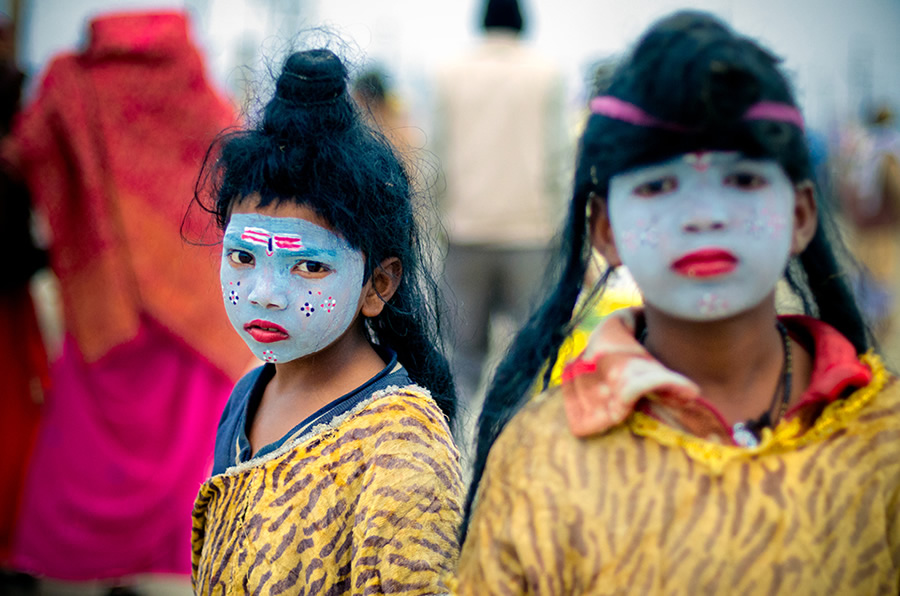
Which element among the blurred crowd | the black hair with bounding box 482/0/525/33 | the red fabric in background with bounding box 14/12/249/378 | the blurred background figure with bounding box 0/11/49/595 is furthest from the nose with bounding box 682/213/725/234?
the black hair with bounding box 482/0/525/33

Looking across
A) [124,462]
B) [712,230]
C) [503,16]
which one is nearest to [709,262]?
[712,230]

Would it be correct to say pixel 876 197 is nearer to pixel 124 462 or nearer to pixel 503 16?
pixel 503 16

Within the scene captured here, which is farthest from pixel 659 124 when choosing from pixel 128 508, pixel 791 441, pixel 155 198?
pixel 128 508

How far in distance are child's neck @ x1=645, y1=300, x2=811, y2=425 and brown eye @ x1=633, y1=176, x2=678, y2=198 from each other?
0.20 meters

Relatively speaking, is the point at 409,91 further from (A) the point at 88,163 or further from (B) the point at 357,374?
(B) the point at 357,374

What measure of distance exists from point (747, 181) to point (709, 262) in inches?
5.3

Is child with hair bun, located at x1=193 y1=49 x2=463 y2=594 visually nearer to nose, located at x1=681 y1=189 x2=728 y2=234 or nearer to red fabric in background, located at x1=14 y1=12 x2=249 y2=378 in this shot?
nose, located at x1=681 y1=189 x2=728 y2=234

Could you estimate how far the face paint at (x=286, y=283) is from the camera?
169 centimetres

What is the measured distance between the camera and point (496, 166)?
4.91m

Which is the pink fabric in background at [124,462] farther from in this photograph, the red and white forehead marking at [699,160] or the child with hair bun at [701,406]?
the red and white forehead marking at [699,160]

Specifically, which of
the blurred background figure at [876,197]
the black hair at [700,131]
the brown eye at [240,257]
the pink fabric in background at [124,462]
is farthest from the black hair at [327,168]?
the blurred background figure at [876,197]

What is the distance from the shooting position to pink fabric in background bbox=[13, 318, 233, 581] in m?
3.60

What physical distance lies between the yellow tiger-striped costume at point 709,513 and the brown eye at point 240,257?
702 mm

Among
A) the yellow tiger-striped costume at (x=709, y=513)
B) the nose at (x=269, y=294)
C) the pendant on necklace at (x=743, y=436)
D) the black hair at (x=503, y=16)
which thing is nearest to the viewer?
the yellow tiger-striped costume at (x=709, y=513)
